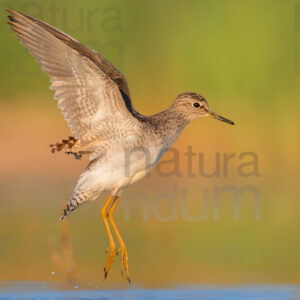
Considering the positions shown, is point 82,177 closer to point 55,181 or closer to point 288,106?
point 55,181

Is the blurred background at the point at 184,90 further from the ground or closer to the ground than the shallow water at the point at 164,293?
further from the ground

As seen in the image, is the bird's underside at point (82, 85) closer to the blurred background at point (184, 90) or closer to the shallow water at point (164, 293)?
the shallow water at point (164, 293)

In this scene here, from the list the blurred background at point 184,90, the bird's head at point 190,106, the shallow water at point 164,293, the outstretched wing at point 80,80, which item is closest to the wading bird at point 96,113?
the outstretched wing at point 80,80

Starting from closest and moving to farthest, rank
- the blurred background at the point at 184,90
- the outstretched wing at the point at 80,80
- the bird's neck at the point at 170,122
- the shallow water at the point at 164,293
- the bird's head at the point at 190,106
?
1. the outstretched wing at the point at 80,80
2. the shallow water at the point at 164,293
3. the bird's neck at the point at 170,122
4. the bird's head at the point at 190,106
5. the blurred background at the point at 184,90

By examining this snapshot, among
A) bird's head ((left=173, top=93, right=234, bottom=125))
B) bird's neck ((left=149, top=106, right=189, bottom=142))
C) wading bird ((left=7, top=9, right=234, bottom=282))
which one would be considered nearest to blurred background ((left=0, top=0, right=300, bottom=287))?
bird's head ((left=173, top=93, right=234, bottom=125))

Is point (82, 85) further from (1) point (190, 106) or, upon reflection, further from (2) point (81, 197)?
(1) point (190, 106)

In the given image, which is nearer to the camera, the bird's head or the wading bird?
the wading bird

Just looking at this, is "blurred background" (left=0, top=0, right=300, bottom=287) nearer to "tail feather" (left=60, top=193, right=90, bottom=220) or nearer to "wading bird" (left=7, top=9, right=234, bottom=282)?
"tail feather" (left=60, top=193, right=90, bottom=220)

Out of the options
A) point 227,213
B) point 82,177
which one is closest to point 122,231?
point 227,213
